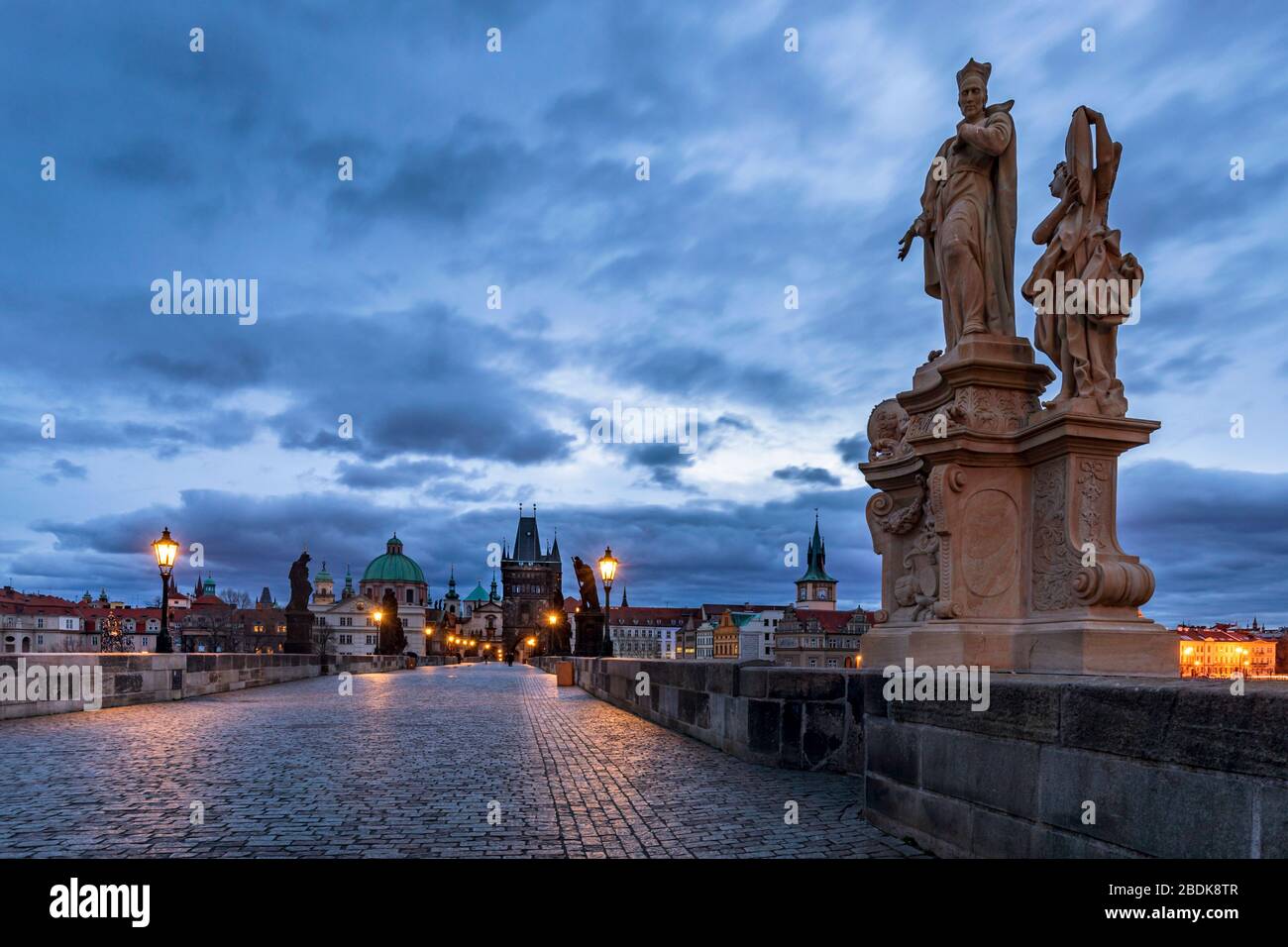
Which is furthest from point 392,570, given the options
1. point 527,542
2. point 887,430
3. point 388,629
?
point 887,430

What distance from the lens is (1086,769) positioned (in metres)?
3.77

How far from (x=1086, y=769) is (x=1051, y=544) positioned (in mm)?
3757

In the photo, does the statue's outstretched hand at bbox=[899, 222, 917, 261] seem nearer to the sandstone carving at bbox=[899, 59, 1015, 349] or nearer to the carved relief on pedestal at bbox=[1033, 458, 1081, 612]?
the sandstone carving at bbox=[899, 59, 1015, 349]

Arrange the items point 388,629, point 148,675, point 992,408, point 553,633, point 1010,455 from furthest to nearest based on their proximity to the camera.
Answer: point 388,629, point 553,633, point 148,675, point 992,408, point 1010,455

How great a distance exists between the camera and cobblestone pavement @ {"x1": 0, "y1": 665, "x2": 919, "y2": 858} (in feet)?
17.6

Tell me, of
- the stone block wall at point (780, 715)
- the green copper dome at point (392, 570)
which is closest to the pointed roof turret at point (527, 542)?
the green copper dome at point (392, 570)

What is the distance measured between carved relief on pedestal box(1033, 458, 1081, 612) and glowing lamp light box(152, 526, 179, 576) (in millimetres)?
19066

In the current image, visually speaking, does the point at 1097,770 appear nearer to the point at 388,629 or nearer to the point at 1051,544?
the point at 1051,544

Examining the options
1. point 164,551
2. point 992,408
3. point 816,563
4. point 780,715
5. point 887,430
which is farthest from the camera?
point 816,563

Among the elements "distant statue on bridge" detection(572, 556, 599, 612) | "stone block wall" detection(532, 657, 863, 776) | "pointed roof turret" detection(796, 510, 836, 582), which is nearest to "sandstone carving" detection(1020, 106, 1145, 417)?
"stone block wall" detection(532, 657, 863, 776)
